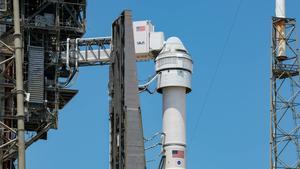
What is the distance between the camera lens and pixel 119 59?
40.2 metres

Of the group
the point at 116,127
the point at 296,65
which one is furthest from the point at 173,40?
the point at 296,65

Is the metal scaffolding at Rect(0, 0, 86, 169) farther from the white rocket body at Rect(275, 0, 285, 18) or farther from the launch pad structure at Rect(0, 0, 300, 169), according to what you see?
the white rocket body at Rect(275, 0, 285, 18)

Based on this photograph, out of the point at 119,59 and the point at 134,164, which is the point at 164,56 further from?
the point at 134,164

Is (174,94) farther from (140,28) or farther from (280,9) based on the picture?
(280,9)

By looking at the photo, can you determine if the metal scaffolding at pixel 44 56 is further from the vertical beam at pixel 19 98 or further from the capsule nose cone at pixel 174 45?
the vertical beam at pixel 19 98

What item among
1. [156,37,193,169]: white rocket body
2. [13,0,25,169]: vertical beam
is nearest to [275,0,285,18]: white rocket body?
[156,37,193,169]: white rocket body

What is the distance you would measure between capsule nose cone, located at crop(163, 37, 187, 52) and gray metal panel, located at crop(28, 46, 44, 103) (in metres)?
8.18

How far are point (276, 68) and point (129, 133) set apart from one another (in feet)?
89.6

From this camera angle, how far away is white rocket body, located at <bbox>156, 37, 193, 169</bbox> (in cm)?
4641

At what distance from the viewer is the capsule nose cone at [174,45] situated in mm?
49000

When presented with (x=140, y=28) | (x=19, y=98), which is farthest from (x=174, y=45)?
(x=19, y=98)

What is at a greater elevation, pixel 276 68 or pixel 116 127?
pixel 276 68

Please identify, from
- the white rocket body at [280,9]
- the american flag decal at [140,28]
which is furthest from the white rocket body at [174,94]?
the white rocket body at [280,9]

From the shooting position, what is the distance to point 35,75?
53.4 meters
